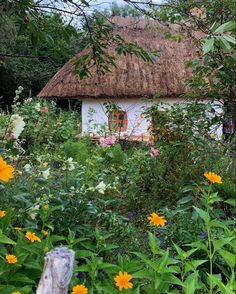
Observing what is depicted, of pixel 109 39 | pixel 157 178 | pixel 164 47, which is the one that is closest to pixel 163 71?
pixel 164 47

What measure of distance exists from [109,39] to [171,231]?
1108 millimetres

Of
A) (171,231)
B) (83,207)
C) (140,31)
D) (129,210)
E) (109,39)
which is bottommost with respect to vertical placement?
(129,210)

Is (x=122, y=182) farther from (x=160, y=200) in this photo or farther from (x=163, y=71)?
(x=163, y=71)

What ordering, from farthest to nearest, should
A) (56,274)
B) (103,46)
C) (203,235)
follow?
(103,46) → (203,235) → (56,274)

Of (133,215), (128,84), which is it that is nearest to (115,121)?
(133,215)

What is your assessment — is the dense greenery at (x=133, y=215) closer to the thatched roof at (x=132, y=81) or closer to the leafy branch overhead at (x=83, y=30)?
the leafy branch overhead at (x=83, y=30)

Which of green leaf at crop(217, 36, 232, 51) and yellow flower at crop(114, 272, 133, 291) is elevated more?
green leaf at crop(217, 36, 232, 51)

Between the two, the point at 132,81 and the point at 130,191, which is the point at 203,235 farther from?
the point at 132,81

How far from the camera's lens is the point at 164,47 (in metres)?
13.8

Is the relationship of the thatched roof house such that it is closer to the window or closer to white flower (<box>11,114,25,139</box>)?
the window

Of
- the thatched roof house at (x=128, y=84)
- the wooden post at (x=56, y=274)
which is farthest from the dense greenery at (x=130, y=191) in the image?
the thatched roof house at (x=128, y=84)

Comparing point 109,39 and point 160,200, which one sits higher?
point 109,39

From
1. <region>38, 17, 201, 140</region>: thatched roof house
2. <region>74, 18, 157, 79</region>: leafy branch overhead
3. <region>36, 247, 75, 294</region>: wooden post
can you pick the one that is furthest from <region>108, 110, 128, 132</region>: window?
<region>36, 247, 75, 294</region>: wooden post

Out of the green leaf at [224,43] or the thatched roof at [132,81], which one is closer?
the green leaf at [224,43]
